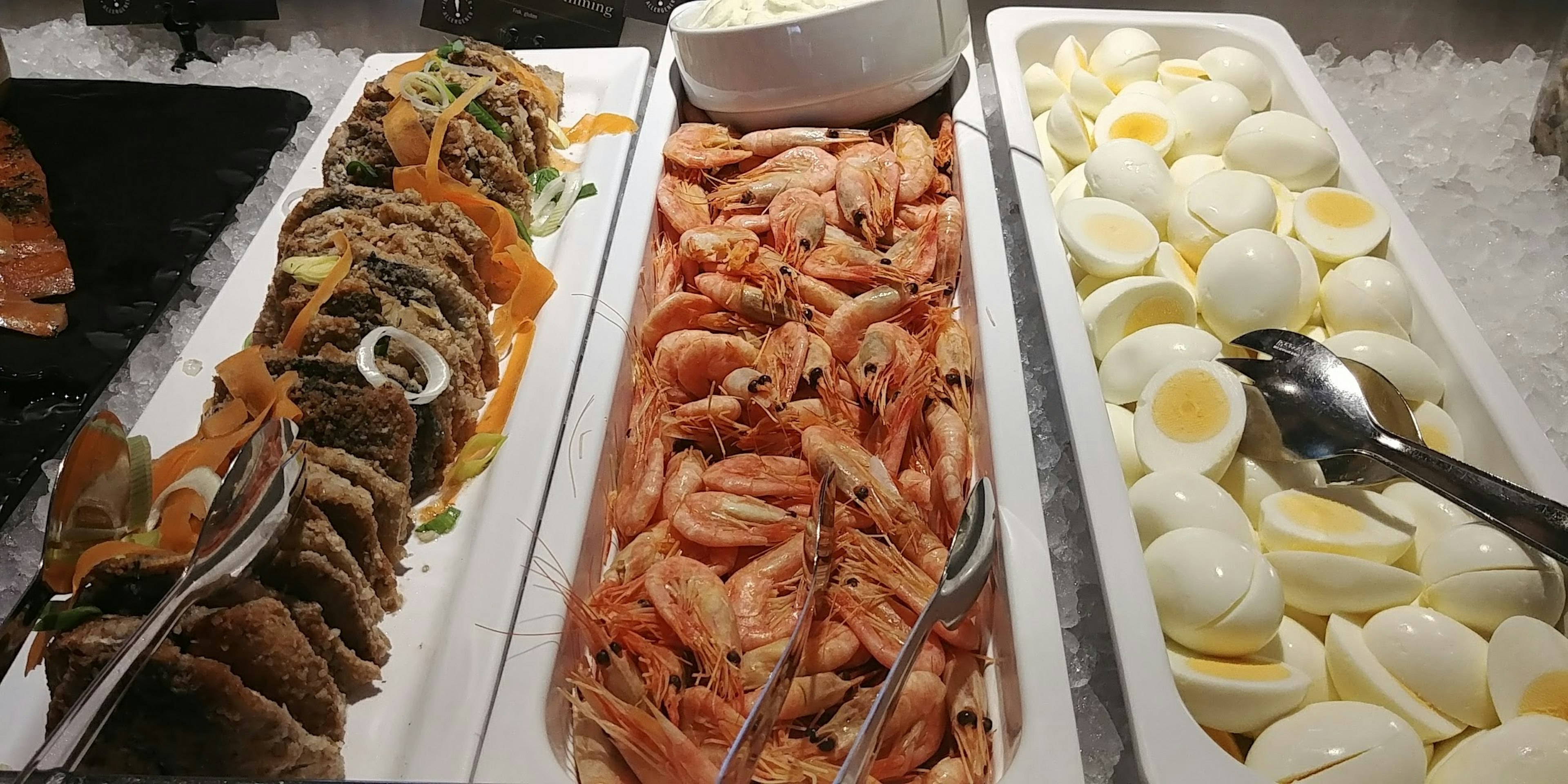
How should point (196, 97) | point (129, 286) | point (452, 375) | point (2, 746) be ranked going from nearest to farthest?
point (2, 746), point (452, 375), point (129, 286), point (196, 97)

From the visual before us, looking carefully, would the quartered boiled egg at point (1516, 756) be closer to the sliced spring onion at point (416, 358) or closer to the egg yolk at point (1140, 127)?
the egg yolk at point (1140, 127)

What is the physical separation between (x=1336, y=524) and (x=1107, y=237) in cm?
71

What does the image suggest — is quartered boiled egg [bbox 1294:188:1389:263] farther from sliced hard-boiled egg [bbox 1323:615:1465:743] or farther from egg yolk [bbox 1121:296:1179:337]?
sliced hard-boiled egg [bbox 1323:615:1465:743]

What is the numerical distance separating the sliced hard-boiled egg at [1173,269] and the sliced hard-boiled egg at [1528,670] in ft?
2.63

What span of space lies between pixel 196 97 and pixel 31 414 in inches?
45.7

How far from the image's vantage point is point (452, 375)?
1.73 meters

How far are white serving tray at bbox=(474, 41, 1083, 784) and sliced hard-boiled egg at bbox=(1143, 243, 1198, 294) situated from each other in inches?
11.6

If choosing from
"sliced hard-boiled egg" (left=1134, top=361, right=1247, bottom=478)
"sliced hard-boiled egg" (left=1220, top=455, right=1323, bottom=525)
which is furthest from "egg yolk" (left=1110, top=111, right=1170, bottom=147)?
"sliced hard-boiled egg" (left=1220, top=455, right=1323, bottom=525)

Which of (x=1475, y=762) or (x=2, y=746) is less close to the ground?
(x=1475, y=762)

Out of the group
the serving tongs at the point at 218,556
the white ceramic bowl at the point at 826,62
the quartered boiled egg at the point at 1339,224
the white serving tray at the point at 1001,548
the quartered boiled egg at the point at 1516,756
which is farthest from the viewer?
the white ceramic bowl at the point at 826,62

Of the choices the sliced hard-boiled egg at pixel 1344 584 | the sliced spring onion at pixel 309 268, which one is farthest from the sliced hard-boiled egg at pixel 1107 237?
the sliced spring onion at pixel 309 268

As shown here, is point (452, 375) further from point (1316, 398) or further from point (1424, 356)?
point (1424, 356)

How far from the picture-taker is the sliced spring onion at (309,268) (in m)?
1.70

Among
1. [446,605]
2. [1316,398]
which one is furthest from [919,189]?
[446,605]
